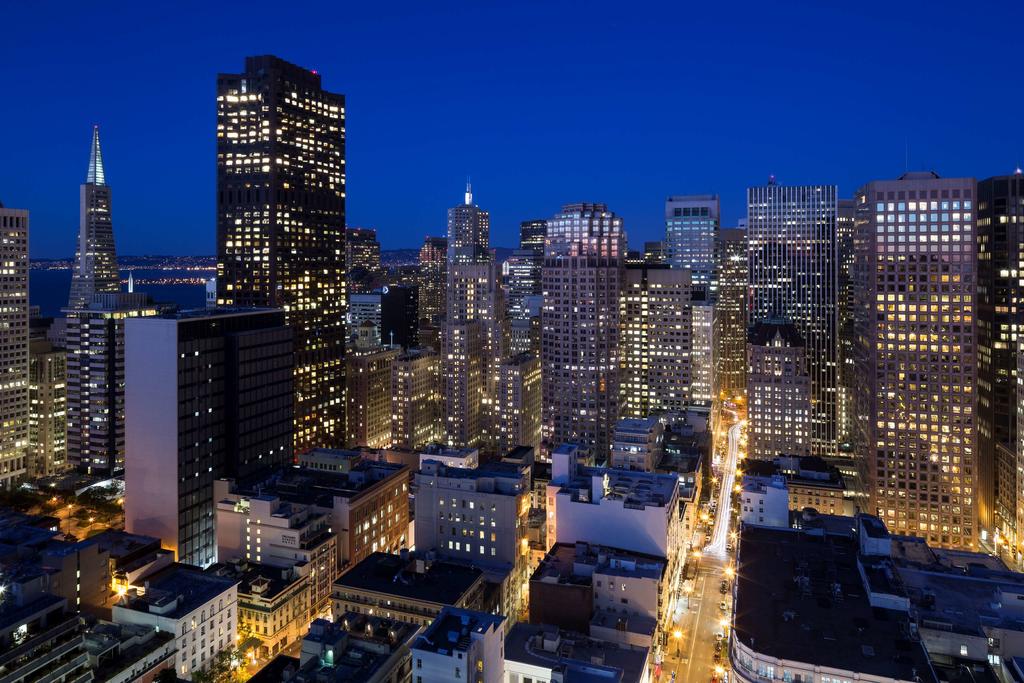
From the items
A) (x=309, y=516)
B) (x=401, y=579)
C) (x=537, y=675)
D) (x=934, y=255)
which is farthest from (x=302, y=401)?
(x=934, y=255)

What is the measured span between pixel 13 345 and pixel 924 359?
630 feet

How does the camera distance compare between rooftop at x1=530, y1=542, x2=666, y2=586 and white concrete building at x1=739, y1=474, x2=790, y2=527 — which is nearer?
rooftop at x1=530, y1=542, x2=666, y2=586

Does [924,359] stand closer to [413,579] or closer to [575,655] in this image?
[575,655]

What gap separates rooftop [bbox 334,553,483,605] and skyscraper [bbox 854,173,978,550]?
92.0 metres

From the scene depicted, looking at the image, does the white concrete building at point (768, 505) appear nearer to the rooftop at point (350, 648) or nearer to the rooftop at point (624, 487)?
the rooftop at point (624, 487)

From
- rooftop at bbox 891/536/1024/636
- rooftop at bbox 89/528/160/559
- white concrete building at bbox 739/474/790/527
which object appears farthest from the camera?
white concrete building at bbox 739/474/790/527

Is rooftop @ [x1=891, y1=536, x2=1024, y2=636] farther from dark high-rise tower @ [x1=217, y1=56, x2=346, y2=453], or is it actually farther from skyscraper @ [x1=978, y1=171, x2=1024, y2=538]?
dark high-rise tower @ [x1=217, y1=56, x2=346, y2=453]

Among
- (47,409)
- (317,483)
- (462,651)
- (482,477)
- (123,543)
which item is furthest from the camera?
(47,409)

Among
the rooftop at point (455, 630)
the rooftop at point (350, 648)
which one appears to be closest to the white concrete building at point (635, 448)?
the rooftop at point (350, 648)

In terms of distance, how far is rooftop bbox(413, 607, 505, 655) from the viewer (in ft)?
220

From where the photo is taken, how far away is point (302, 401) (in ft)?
639

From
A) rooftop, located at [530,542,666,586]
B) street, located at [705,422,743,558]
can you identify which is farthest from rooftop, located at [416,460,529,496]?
street, located at [705,422,743,558]

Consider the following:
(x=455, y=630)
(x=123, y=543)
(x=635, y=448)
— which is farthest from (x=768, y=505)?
(x=123, y=543)

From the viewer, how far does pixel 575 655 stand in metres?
78.4
